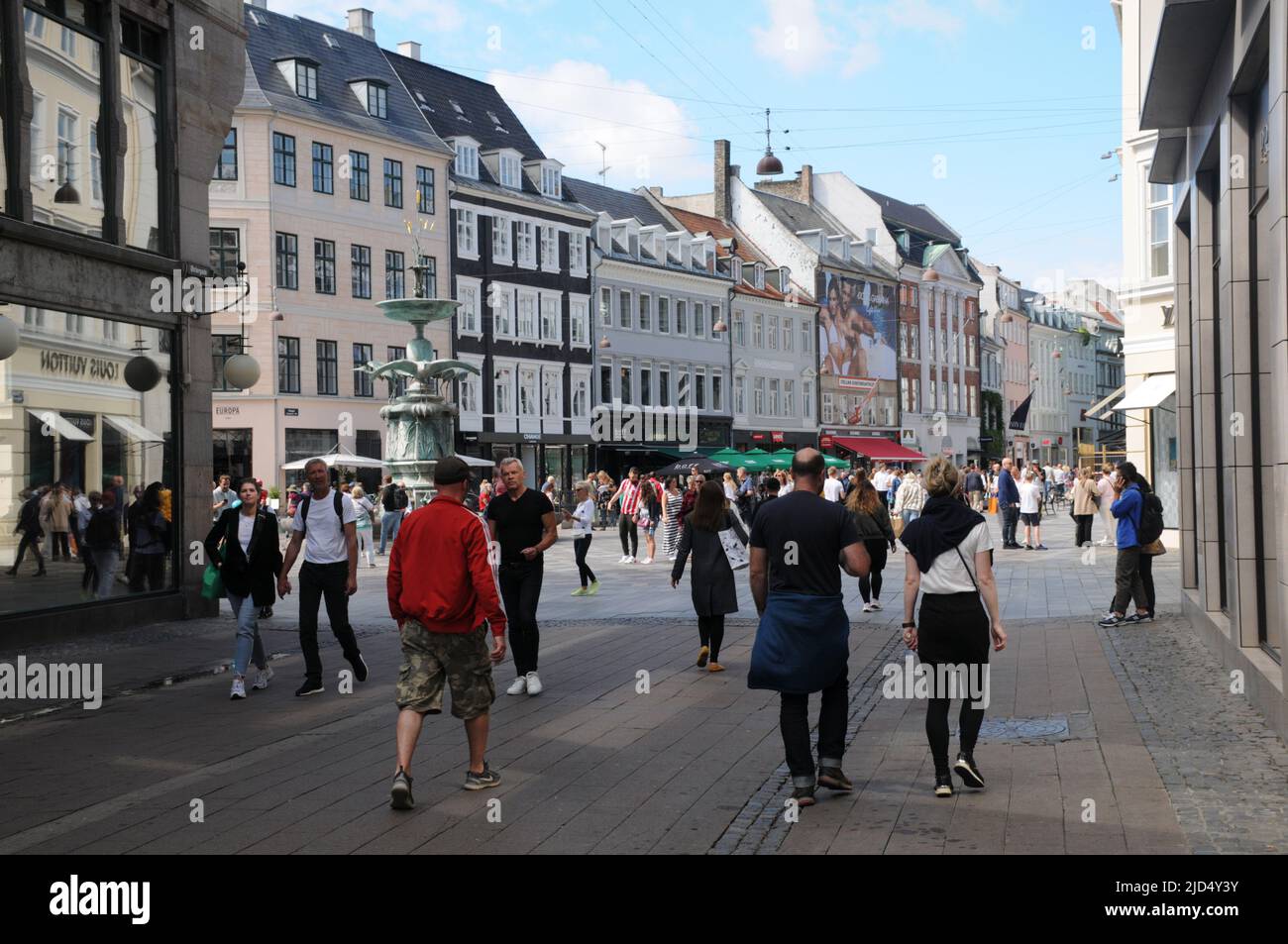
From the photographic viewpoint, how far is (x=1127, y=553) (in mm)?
15781

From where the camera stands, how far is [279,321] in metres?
45.2

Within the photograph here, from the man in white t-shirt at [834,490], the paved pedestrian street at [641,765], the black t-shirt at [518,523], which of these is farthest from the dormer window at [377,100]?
the black t-shirt at [518,523]

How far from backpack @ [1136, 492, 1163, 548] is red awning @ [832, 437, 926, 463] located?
57.1 metres

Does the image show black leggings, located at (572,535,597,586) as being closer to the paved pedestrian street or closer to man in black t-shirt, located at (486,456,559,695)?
the paved pedestrian street

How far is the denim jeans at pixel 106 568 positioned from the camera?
16359mm

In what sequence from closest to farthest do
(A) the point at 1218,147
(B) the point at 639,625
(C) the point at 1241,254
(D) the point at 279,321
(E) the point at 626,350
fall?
(C) the point at 1241,254 → (A) the point at 1218,147 → (B) the point at 639,625 → (D) the point at 279,321 → (E) the point at 626,350

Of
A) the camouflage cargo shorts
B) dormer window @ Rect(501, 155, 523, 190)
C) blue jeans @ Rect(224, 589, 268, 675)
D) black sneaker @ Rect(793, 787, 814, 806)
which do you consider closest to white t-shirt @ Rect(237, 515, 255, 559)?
blue jeans @ Rect(224, 589, 268, 675)

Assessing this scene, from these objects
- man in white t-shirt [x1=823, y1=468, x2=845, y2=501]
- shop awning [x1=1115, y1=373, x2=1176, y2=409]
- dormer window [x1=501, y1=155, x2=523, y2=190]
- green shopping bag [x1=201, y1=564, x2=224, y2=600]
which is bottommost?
green shopping bag [x1=201, y1=564, x2=224, y2=600]

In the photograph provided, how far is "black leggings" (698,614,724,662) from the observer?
12977 millimetres

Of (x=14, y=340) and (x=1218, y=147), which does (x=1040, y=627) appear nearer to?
(x=1218, y=147)

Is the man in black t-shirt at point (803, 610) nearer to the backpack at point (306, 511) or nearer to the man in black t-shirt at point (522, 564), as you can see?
the man in black t-shirt at point (522, 564)
